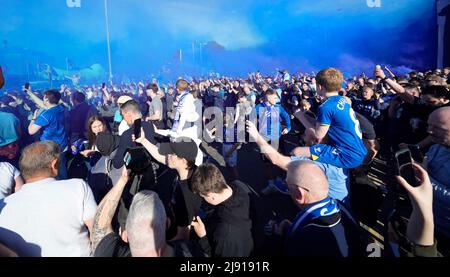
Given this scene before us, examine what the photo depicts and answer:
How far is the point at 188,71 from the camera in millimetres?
18641

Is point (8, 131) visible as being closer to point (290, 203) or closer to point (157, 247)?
point (157, 247)

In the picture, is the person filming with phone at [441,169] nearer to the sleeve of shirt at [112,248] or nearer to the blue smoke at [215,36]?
the sleeve of shirt at [112,248]

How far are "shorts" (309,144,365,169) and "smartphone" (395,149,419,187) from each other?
83cm

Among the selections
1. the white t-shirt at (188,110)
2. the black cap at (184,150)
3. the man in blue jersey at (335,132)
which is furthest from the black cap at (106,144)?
the man in blue jersey at (335,132)

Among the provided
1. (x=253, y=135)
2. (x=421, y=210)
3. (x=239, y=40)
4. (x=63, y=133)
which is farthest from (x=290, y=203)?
(x=239, y=40)

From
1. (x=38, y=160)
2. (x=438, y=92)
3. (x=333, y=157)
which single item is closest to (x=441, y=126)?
(x=333, y=157)

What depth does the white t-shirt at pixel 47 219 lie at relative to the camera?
5.19 feet

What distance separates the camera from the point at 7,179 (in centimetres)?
224

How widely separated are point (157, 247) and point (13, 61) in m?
16.7

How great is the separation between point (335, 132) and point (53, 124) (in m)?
3.75

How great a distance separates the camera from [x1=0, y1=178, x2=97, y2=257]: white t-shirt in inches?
62.2

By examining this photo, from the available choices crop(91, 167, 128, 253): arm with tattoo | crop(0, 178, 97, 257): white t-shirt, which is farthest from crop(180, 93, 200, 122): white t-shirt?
crop(0, 178, 97, 257): white t-shirt

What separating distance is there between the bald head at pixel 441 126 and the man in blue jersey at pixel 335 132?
52cm
